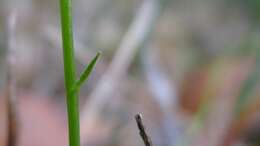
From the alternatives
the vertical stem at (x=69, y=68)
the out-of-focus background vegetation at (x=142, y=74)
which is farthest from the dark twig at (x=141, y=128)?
the out-of-focus background vegetation at (x=142, y=74)

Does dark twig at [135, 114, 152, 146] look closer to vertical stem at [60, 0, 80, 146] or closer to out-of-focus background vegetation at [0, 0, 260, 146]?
vertical stem at [60, 0, 80, 146]

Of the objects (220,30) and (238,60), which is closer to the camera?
(238,60)

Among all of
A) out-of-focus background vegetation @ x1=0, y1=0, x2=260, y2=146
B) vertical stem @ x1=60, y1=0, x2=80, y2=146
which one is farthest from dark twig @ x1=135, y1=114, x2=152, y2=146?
out-of-focus background vegetation @ x1=0, y1=0, x2=260, y2=146

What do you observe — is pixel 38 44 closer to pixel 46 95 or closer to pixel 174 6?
pixel 46 95

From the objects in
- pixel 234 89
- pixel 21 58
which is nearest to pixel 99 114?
pixel 234 89

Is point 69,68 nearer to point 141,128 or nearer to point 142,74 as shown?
point 141,128
